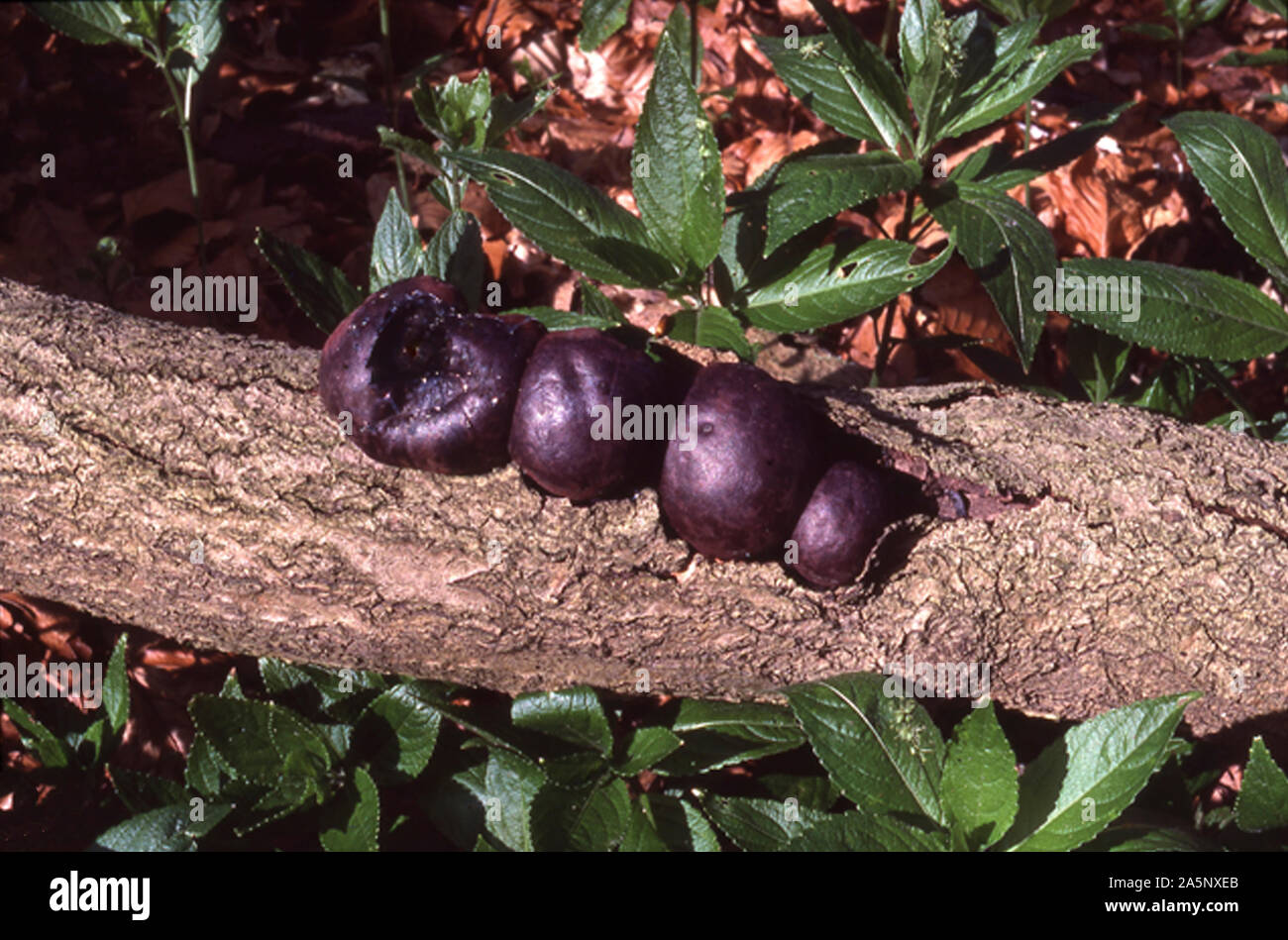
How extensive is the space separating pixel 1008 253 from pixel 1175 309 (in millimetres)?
546

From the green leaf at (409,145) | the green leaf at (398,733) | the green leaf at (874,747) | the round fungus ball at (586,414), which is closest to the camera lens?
the round fungus ball at (586,414)

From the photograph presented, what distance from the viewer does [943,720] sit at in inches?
116

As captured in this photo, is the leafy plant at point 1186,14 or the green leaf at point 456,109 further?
the leafy plant at point 1186,14

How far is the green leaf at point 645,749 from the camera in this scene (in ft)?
8.24

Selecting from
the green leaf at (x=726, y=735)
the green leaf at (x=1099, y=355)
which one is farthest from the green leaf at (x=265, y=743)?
the green leaf at (x=1099, y=355)

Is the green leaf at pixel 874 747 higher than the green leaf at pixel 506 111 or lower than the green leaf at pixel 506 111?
lower

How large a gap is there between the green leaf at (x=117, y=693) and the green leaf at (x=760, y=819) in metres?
1.68

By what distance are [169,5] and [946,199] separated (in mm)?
2793

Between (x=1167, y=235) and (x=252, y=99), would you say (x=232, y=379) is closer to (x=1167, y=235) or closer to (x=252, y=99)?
(x=252, y=99)

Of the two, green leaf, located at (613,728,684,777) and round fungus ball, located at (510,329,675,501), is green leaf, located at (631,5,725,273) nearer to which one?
round fungus ball, located at (510,329,675,501)

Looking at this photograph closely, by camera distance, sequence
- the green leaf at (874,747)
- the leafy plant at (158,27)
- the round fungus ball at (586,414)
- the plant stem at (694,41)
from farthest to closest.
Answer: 1. the plant stem at (694,41)
2. the leafy plant at (158,27)
3. the green leaf at (874,747)
4. the round fungus ball at (586,414)

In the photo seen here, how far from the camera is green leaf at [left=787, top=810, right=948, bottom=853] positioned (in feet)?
6.95

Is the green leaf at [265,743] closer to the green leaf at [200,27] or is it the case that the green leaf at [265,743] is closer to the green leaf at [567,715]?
the green leaf at [567,715]
